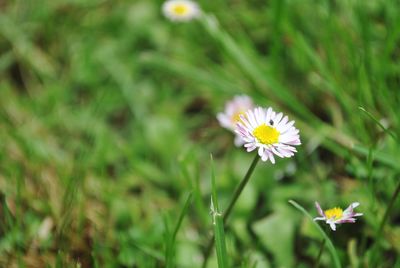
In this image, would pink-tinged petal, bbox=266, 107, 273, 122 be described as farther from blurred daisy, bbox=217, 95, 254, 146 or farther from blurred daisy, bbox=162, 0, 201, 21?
blurred daisy, bbox=162, 0, 201, 21

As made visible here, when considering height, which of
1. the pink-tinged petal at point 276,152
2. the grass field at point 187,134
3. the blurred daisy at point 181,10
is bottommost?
the grass field at point 187,134

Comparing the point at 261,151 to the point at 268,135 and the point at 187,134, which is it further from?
the point at 187,134

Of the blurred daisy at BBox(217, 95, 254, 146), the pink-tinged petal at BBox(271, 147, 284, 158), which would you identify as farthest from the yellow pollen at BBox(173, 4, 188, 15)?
the pink-tinged petal at BBox(271, 147, 284, 158)

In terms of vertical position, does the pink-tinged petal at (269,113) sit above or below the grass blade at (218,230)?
above

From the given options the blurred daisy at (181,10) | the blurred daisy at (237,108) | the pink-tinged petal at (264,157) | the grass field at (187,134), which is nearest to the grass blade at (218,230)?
the grass field at (187,134)

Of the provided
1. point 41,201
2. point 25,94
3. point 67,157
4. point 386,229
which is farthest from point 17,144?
point 386,229

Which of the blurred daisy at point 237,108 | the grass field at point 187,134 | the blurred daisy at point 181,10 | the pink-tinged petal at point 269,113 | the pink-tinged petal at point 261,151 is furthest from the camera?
the blurred daisy at point 181,10

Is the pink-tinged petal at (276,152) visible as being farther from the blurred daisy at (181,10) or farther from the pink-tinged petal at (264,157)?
the blurred daisy at (181,10)
